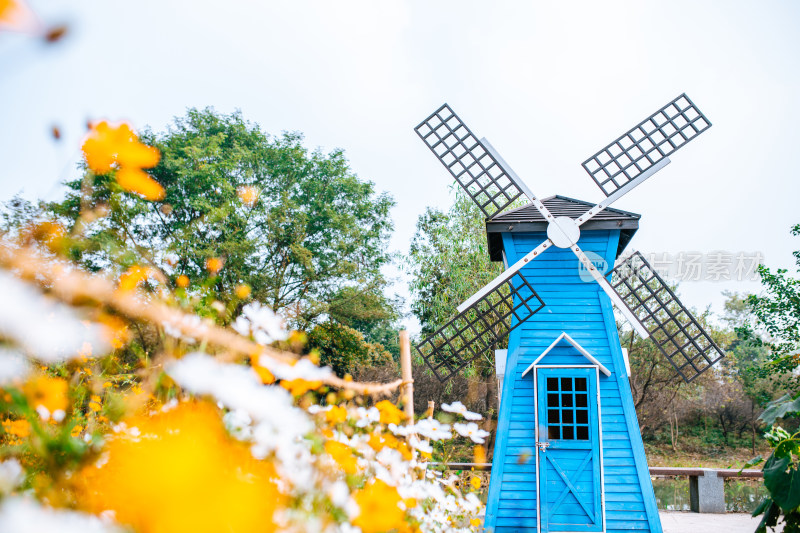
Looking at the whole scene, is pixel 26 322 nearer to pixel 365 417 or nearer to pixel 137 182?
pixel 137 182

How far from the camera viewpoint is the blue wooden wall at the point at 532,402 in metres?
4.71

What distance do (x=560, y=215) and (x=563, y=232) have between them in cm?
22

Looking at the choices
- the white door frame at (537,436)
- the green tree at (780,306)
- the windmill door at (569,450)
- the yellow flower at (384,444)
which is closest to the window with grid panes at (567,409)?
the windmill door at (569,450)

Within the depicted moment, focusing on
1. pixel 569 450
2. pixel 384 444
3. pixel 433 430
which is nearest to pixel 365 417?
pixel 384 444

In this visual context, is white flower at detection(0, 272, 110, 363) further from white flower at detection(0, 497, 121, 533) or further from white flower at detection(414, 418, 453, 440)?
white flower at detection(414, 418, 453, 440)

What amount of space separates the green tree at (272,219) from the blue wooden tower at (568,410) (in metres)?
8.61

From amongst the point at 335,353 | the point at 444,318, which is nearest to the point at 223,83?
the point at 335,353

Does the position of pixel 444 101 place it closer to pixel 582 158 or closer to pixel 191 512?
pixel 582 158

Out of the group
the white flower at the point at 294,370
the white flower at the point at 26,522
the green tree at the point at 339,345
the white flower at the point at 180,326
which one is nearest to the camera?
the white flower at the point at 26,522

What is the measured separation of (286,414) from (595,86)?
5.27 m

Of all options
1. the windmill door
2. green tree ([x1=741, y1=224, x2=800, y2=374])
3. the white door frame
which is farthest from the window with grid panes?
green tree ([x1=741, y1=224, x2=800, y2=374])

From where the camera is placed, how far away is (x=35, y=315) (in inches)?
15.5

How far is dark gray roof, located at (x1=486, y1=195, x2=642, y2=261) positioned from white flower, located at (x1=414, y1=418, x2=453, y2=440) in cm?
370

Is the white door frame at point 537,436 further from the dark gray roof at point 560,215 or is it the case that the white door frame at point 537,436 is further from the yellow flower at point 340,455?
the yellow flower at point 340,455
